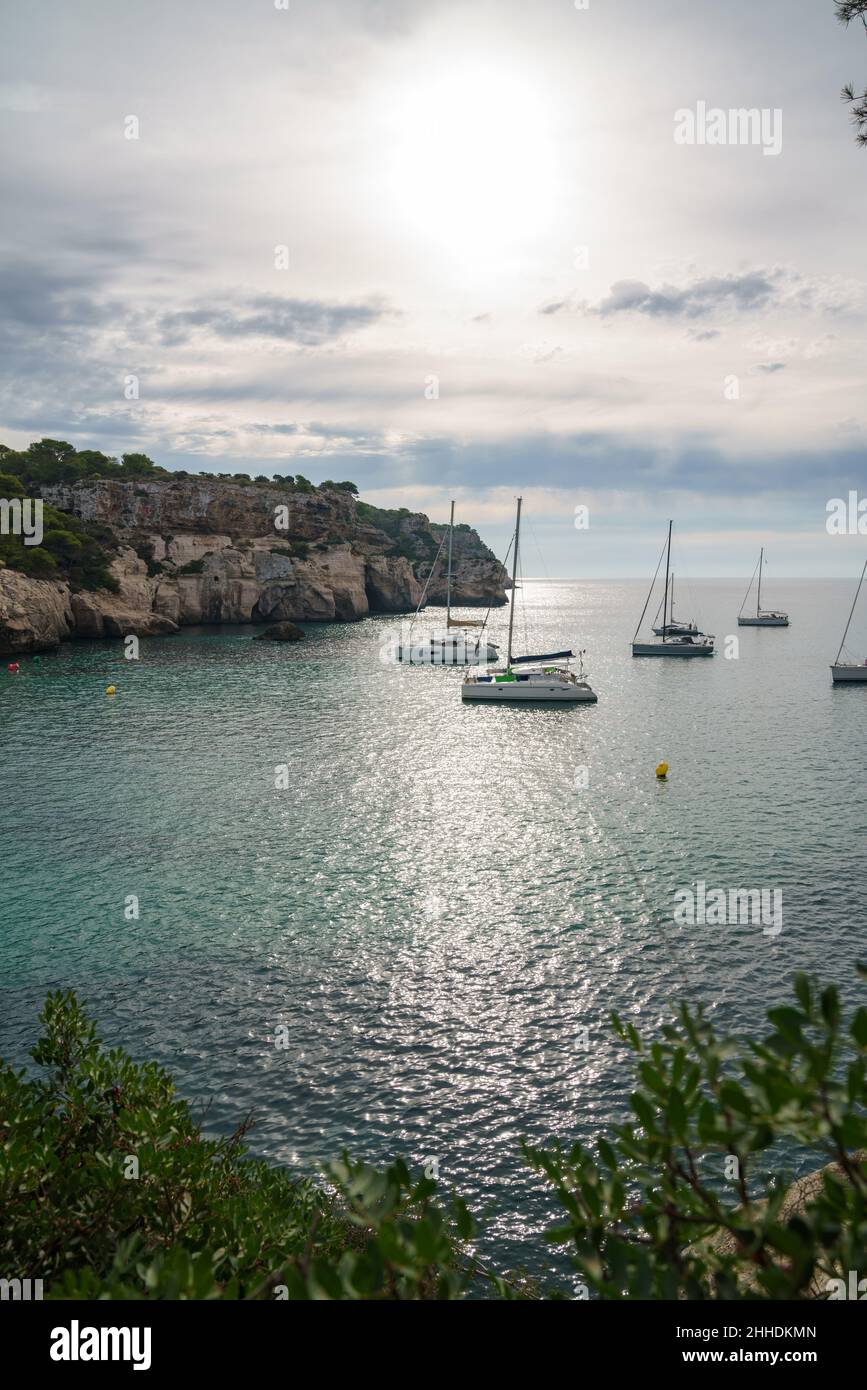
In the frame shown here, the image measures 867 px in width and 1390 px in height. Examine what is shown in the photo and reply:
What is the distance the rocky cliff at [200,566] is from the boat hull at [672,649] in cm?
5450

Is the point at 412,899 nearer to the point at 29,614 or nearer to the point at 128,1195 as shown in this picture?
the point at 128,1195

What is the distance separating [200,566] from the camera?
115 m

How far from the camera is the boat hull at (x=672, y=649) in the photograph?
100438mm

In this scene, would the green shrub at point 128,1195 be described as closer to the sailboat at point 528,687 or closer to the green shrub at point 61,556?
the sailboat at point 528,687

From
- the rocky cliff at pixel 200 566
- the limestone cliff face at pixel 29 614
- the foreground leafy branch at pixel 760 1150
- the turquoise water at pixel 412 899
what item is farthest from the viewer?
the rocky cliff at pixel 200 566

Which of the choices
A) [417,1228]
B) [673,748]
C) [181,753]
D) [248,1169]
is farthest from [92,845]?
[673,748]

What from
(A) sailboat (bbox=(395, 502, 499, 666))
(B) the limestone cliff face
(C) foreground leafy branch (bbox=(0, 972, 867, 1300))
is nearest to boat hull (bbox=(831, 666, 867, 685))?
(A) sailboat (bbox=(395, 502, 499, 666))

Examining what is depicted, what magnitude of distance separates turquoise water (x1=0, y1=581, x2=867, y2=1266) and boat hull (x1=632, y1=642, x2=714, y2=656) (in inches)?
1734

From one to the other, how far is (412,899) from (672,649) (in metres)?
82.4

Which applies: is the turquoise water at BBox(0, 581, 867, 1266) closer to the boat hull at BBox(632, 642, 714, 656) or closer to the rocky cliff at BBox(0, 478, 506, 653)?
the rocky cliff at BBox(0, 478, 506, 653)

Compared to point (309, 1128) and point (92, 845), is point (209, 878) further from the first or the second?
point (309, 1128)

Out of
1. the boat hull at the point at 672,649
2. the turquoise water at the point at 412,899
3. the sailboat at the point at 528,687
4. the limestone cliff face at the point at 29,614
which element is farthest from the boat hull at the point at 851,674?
the limestone cliff face at the point at 29,614

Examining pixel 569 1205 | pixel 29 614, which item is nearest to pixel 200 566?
pixel 29 614

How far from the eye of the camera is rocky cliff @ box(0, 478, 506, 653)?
91.4 m
